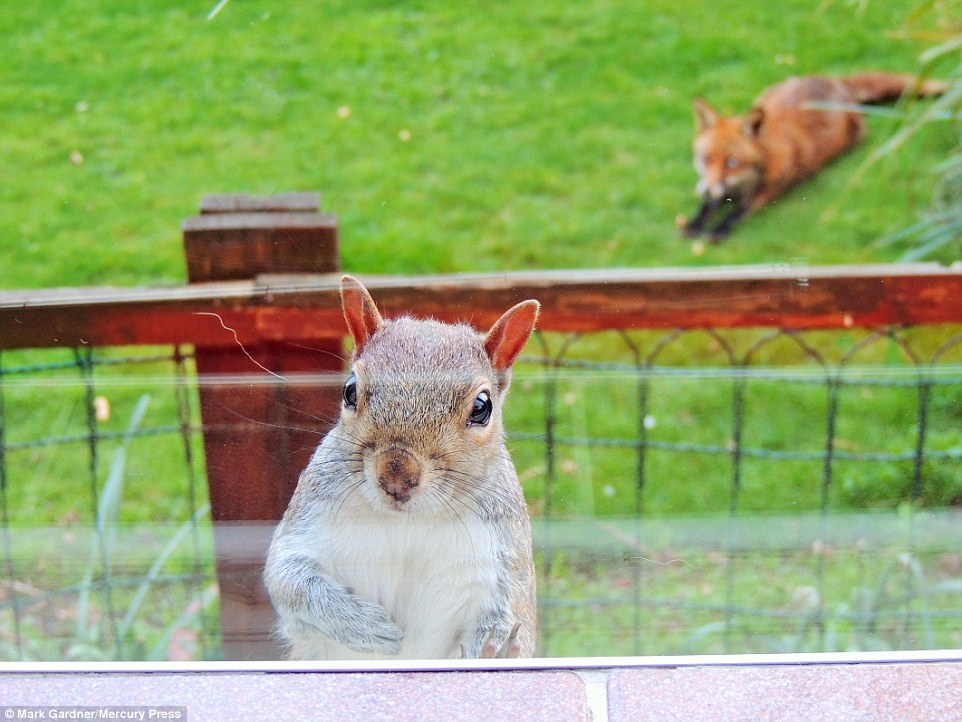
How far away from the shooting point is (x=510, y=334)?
1.90ft

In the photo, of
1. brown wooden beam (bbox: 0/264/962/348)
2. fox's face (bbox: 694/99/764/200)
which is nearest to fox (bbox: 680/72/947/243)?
fox's face (bbox: 694/99/764/200)

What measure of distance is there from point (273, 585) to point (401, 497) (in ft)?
0.48

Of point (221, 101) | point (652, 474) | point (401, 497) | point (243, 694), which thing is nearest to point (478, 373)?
point (401, 497)

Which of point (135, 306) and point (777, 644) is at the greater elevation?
point (135, 306)

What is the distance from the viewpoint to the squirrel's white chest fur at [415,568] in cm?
63

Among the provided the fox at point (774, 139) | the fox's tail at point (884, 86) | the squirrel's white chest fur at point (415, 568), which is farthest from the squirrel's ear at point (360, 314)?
the fox's tail at point (884, 86)

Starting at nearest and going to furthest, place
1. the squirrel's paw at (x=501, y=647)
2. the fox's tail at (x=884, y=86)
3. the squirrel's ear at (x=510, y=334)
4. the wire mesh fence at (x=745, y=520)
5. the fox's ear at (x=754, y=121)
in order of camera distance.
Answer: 1. the squirrel's ear at (x=510, y=334)
2. the squirrel's paw at (x=501, y=647)
3. the wire mesh fence at (x=745, y=520)
4. the fox's tail at (x=884, y=86)
5. the fox's ear at (x=754, y=121)

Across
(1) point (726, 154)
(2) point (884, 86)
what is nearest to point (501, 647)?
(1) point (726, 154)

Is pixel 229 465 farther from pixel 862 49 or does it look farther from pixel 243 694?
pixel 862 49

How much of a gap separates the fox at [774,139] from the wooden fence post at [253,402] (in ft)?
2.53

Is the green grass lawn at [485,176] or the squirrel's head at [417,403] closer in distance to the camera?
the squirrel's head at [417,403]

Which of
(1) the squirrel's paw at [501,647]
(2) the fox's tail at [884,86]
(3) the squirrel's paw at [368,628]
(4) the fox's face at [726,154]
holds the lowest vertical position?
(1) the squirrel's paw at [501,647]

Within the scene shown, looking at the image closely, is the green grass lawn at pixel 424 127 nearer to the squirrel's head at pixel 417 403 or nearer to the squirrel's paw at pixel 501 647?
the squirrel's head at pixel 417 403

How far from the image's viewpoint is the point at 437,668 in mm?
706
